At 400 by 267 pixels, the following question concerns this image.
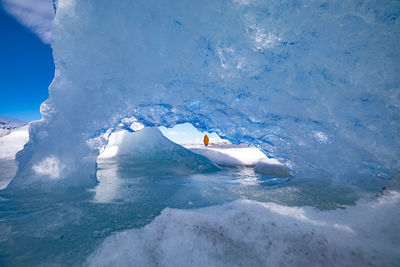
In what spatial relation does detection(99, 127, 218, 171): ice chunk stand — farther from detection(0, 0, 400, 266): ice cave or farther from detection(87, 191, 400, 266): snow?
detection(87, 191, 400, 266): snow

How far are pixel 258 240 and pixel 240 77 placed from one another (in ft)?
5.89

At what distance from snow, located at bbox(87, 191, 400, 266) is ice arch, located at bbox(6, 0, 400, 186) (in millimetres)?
966

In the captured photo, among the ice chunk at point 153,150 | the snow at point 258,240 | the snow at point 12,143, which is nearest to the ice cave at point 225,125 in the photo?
the snow at point 258,240

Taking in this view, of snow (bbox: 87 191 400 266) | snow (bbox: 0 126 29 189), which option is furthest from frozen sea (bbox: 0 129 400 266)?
snow (bbox: 0 126 29 189)

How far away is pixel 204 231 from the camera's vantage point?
1256mm

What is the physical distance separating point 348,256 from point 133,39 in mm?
2745

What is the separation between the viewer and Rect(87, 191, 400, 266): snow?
Result: 100 cm

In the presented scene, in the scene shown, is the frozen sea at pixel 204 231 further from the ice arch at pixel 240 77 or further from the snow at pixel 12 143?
the snow at pixel 12 143

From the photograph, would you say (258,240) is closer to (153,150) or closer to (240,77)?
(240,77)

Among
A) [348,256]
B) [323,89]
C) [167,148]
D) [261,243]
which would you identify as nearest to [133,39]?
[323,89]

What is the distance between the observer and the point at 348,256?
99 centimetres

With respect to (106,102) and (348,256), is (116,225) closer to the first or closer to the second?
(348,256)

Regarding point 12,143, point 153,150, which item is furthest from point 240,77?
point 12,143

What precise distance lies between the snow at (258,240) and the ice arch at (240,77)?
97 centimetres
